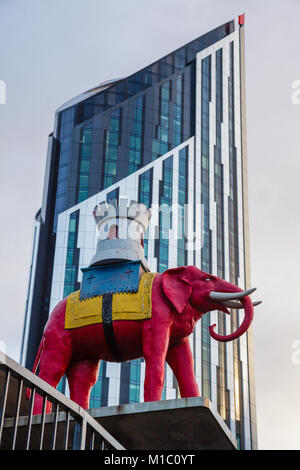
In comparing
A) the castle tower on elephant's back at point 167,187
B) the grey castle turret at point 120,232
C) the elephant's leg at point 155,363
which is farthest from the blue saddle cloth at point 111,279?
the castle tower on elephant's back at point 167,187

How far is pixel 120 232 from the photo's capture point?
20281mm

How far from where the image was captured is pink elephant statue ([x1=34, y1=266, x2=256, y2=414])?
18.0 metres

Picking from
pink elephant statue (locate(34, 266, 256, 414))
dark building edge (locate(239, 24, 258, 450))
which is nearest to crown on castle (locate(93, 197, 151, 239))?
pink elephant statue (locate(34, 266, 256, 414))

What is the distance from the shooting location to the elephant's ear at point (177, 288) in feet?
59.5

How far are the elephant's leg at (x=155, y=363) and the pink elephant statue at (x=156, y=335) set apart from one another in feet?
0.07

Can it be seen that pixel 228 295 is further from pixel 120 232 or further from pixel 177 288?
pixel 120 232

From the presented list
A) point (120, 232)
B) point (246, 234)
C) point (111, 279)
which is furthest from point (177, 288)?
point (246, 234)

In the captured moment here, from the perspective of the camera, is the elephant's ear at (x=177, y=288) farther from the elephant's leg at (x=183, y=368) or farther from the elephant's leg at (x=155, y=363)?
the elephant's leg at (x=183, y=368)

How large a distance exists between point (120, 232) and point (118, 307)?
8.52ft

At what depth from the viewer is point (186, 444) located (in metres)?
16.2

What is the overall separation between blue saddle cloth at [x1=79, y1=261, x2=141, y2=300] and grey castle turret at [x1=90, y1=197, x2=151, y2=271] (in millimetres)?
265

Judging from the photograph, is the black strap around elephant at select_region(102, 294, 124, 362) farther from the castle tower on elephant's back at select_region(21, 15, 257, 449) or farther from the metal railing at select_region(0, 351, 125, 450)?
the castle tower on elephant's back at select_region(21, 15, 257, 449)
